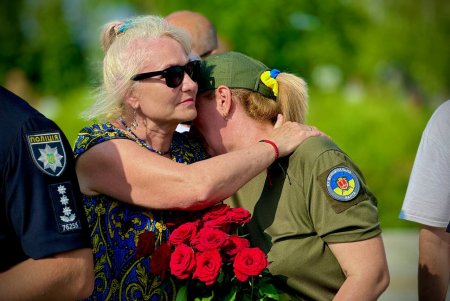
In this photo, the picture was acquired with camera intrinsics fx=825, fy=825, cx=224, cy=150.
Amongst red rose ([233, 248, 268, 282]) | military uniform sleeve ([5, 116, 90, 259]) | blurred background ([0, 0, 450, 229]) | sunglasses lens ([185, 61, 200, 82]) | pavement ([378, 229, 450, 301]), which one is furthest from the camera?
blurred background ([0, 0, 450, 229])

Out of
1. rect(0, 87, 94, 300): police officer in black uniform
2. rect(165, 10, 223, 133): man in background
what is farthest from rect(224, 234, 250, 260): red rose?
rect(165, 10, 223, 133): man in background

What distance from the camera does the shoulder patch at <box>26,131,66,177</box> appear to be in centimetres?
240

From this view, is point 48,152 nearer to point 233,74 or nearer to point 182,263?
point 182,263

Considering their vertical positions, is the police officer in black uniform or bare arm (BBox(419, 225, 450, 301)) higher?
the police officer in black uniform

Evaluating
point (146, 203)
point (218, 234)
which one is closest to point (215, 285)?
point (218, 234)

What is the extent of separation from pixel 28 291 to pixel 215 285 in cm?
103

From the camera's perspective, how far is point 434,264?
385 centimetres

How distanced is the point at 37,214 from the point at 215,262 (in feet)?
3.17

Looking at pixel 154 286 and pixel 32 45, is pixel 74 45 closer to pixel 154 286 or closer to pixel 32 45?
pixel 32 45

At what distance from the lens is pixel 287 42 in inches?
688

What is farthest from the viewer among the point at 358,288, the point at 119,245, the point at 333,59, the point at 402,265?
the point at 333,59

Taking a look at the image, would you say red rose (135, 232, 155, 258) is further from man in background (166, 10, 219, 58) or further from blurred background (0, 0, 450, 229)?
man in background (166, 10, 219, 58)

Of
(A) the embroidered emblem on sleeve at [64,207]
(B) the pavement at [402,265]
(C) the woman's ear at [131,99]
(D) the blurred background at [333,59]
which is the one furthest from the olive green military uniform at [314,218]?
(B) the pavement at [402,265]

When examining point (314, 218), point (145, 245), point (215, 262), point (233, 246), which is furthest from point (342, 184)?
point (145, 245)
